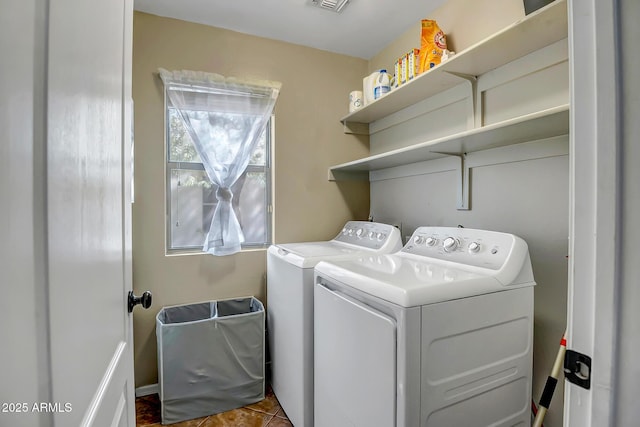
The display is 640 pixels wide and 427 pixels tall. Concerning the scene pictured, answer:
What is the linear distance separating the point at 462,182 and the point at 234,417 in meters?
2.04

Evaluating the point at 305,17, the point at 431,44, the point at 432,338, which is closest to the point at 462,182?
the point at 431,44

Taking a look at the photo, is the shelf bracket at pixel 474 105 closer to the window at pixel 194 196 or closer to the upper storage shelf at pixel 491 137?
the upper storage shelf at pixel 491 137

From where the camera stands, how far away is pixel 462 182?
1.84 meters

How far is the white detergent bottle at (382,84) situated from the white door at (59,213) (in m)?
1.75

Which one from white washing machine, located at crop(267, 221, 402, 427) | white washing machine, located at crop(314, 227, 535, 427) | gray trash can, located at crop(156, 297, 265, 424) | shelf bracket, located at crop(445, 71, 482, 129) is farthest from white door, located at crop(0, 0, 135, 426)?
shelf bracket, located at crop(445, 71, 482, 129)

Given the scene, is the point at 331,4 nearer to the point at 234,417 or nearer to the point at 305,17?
the point at 305,17

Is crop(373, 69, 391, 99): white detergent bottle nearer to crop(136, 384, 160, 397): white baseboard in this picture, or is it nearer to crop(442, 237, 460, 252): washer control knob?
crop(442, 237, 460, 252): washer control knob

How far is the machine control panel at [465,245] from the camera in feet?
4.34

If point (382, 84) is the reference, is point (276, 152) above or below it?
below

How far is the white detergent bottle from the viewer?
7.09ft

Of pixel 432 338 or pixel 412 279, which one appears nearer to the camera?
pixel 432 338

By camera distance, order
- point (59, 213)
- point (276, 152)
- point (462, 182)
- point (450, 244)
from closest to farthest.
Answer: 1. point (59, 213)
2. point (450, 244)
3. point (462, 182)
4. point (276, 152)

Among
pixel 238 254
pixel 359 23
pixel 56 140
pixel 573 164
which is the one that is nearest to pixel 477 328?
pixel 573 164

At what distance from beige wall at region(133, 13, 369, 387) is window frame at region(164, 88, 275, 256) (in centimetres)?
4
